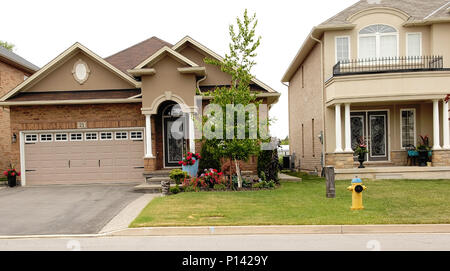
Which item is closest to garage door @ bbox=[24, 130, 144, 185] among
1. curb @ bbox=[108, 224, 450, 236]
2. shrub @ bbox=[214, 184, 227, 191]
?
shrub @ bbox=[214, 184, 227, 191]

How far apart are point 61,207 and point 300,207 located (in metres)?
6.88

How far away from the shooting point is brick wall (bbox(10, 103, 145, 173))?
15383mm

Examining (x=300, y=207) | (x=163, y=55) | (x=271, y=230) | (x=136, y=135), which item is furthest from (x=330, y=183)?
(x=136, y=135)

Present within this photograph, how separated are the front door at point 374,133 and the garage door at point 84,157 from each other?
33.0ft

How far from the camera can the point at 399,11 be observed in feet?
50.7

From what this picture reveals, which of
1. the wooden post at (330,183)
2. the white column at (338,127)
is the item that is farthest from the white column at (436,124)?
the wooden post at (330,183)

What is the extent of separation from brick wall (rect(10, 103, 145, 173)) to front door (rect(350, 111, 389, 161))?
997cm

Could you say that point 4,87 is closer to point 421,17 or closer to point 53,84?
point 53,84

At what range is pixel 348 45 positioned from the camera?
15.8 meters

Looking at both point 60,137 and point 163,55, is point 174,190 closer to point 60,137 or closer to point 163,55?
point 163,55

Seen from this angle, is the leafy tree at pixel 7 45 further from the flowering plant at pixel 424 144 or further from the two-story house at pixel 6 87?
the flowering plant at pixel 424 144

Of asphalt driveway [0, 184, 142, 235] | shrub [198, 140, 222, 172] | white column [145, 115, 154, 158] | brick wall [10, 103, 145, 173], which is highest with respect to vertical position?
brick wall [10, 103, 145, 173]

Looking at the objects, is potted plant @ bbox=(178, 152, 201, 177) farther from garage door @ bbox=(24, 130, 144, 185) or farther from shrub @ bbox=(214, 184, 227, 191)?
garage door @ bbox=(24, 130, 144, 185)
